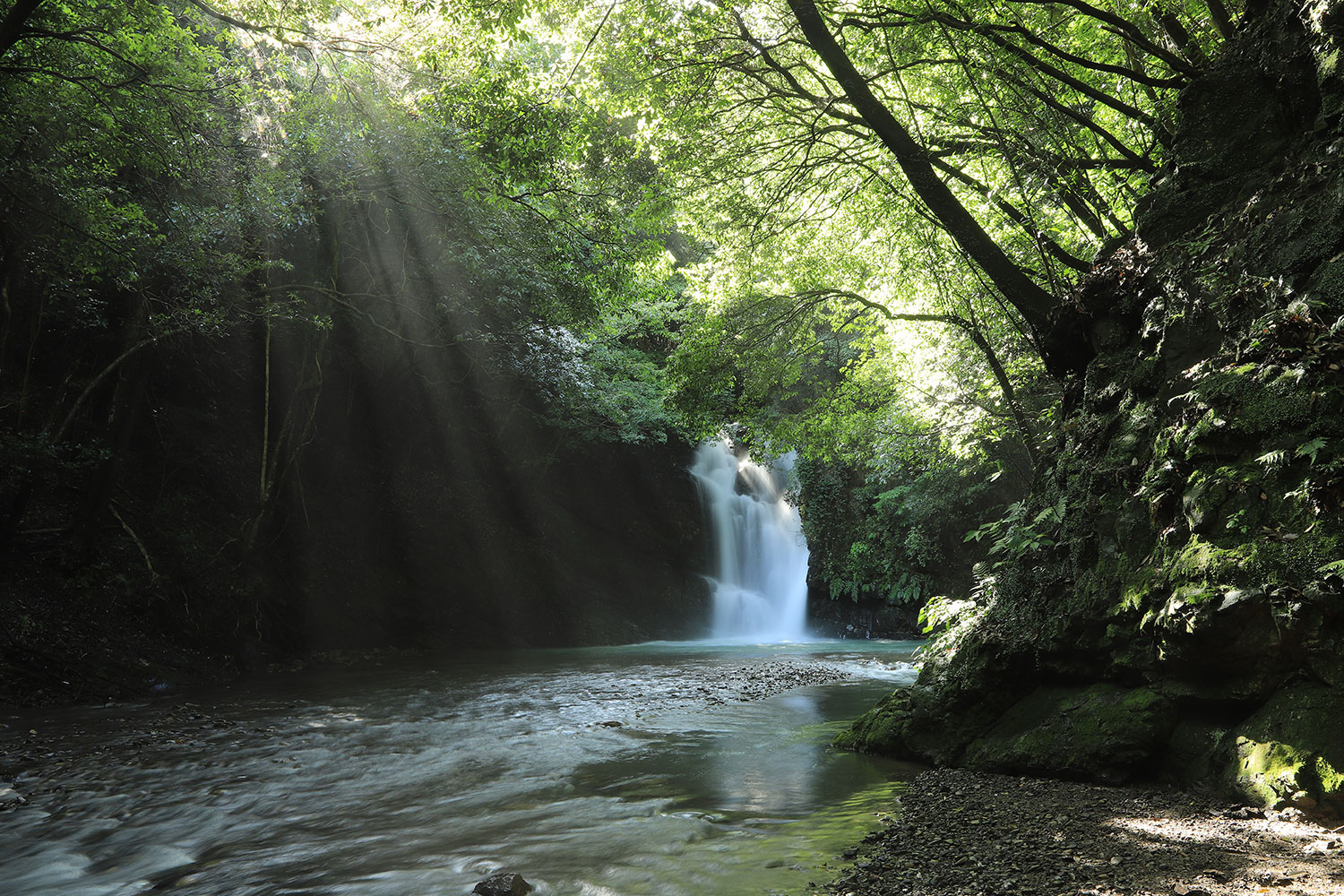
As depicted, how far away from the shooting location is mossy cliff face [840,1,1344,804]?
3.61 m

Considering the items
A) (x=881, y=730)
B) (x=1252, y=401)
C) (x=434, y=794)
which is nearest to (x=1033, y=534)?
(x=1252, y=401)

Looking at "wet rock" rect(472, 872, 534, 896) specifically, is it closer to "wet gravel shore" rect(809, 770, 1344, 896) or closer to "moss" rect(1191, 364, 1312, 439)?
"wet gravel shore" rect(809, 770, 1344, 896)

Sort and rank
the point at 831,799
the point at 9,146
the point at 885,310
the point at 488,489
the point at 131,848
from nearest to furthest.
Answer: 1. the point at 131,848
2. the point at 831,799
3. the point at 9,146
4. the point at 885,310
5. the point at 488,489

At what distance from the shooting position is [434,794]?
16.9 feet

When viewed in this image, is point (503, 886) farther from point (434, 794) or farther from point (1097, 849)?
point (1097, 849)

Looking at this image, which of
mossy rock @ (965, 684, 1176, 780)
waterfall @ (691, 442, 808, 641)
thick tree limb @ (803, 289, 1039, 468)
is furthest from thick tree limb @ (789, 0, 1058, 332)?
waterfall @ (691, 442, 808, 641)

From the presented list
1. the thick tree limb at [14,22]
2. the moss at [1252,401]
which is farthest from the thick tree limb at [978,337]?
the thick tree limb at [14,22]

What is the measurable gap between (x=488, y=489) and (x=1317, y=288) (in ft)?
60.2

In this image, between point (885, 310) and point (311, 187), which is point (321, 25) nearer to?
point (311, 187)

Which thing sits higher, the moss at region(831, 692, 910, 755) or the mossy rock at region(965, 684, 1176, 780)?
the mossy rock at region(965, 684, 1176, 780)

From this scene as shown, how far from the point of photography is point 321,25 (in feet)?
28.5

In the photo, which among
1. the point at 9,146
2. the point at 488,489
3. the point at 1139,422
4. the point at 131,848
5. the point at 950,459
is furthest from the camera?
the point at 488,489

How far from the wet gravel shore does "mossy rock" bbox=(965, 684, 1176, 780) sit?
0.23 m

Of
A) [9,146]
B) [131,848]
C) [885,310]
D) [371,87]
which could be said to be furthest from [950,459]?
[9,146]
